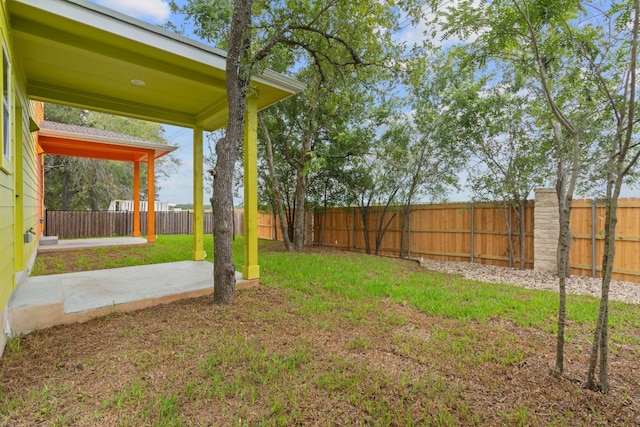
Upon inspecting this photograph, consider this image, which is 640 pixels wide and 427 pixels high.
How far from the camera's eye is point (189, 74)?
403cm

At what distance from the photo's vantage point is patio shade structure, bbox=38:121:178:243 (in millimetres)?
8010

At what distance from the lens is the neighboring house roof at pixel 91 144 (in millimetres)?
7967

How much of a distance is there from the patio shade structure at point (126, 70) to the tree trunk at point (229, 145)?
0.52m

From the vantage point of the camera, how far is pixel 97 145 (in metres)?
8.79

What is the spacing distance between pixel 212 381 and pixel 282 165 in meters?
8.40

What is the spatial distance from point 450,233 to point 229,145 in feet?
22.5

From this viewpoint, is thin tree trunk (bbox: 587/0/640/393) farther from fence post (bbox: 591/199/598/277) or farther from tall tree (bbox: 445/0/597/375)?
fence post (bbox: 591/199/598/277)

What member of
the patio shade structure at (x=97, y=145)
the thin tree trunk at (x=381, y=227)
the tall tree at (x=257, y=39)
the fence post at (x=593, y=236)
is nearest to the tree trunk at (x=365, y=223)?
the thin tree trunk at (x=381, y=227)

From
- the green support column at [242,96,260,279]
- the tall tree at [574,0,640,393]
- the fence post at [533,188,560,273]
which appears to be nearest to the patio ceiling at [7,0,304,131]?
the green support column at [242,96,260,279]

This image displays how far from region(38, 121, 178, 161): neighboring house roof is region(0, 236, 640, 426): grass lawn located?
275 inches

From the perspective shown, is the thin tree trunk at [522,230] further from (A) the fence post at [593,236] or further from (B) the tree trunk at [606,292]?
(B) the tree trunk at [606,292]

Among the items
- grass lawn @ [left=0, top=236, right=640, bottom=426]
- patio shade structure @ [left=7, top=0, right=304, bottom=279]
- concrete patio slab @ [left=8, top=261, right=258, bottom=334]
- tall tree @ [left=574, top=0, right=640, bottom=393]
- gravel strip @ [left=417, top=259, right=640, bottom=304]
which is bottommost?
gravel strip @ [left=417, top=259, right=640, bottom=304]

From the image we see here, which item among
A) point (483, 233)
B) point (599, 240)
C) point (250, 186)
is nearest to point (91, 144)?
point (250, 186)

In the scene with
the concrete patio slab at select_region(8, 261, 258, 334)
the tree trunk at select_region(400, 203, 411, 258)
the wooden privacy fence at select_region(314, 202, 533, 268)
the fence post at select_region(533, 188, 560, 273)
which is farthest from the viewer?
the tree trunk at select_region(400, 203, 411, 258)
